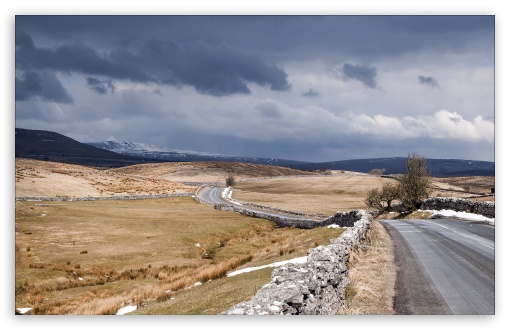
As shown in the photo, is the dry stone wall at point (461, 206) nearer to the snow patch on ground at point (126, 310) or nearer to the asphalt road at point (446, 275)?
the asphalt road at point (446, 275)

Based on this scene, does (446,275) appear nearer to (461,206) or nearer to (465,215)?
(465,215)

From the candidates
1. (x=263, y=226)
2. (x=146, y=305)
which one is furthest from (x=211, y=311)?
(x=263, y=226)

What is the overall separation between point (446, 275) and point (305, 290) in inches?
313

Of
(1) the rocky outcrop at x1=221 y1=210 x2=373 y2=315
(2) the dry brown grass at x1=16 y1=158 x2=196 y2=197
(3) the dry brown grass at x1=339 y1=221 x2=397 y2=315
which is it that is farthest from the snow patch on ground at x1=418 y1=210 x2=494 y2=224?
(2) the dry brown grass at x1=16 y1=158 x2=196 y2=197

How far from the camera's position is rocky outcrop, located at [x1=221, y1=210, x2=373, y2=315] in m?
9.23

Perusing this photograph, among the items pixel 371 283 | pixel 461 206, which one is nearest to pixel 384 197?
pixel 461 206

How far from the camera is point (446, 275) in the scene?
14.5 m

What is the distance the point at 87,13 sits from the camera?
1506cm

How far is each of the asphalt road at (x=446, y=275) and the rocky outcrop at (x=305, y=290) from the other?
6.51ft

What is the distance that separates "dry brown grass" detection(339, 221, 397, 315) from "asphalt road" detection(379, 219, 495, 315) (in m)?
0.34

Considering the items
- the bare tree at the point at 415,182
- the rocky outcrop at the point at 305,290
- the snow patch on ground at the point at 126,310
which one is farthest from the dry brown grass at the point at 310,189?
the rocky outcrop at the point at 305,290

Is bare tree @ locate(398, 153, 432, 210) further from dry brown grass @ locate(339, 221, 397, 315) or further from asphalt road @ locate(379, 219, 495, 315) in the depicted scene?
dry brown grass @ locate(339, 221, 397, 315)

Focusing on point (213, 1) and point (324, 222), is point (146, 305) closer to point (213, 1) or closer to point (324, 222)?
point (213, 1)

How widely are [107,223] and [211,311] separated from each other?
37.5 meters
